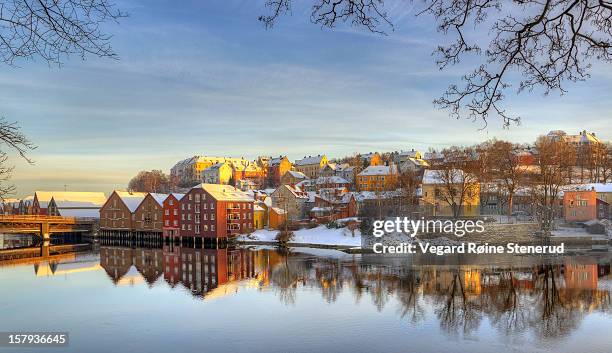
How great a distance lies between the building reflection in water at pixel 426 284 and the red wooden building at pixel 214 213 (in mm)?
15065

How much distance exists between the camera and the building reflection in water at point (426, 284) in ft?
61.6

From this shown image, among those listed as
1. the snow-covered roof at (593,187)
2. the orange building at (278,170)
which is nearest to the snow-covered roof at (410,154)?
the orange building at (278,170)

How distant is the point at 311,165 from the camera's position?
365 ft

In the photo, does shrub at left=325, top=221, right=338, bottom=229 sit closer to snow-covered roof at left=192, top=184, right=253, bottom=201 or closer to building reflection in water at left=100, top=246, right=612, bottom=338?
snow-covered roof at left=192, top=184, right=253, bottom=201

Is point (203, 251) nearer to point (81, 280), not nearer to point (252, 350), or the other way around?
point (81, 280)

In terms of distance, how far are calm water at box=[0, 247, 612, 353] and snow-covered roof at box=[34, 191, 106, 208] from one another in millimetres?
47841

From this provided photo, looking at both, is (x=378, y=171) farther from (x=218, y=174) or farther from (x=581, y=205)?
(x=218, y=174)

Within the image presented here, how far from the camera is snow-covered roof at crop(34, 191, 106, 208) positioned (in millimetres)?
Result: 79400

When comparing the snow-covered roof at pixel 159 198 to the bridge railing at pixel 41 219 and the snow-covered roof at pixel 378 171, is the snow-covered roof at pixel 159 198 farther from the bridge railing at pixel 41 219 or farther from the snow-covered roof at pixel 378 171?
the snow-covered roof at pixel 378 171

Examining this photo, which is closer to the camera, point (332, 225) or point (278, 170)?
point (332, 225)

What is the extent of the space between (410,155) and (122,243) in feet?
222

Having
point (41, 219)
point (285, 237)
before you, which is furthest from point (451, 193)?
point (41, 219)

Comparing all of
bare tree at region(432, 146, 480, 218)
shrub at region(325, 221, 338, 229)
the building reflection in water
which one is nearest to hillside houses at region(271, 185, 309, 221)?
shrub at region(325, 221, 338, 229)

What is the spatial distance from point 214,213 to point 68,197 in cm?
3781
